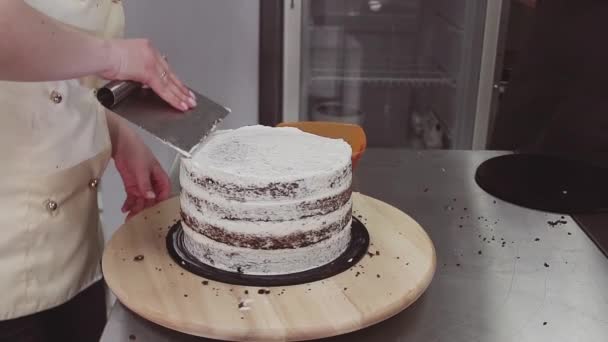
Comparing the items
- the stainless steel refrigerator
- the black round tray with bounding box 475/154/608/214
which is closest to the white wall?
the stainless steel refrigerator

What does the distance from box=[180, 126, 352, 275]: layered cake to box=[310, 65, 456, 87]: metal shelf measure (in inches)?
59.9

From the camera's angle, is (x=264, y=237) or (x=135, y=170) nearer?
(x=264, y=237)

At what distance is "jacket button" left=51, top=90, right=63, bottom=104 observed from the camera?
2.66 feet

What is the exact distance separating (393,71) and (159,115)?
1661mm

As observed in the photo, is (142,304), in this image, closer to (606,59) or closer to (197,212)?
(197,212)

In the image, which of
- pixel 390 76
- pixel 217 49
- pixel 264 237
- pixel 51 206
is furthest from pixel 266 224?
pixel 390 76

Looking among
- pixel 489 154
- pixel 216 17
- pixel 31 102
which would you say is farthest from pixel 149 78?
pixel 216 17

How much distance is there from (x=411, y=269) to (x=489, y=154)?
0.61m

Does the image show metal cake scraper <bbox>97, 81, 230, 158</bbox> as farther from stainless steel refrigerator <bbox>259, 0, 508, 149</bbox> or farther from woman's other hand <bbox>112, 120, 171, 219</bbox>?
stainless steel refrigerator <bbox>259, 0, 508, 149</bbox>

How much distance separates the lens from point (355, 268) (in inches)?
29.7

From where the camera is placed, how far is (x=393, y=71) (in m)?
2.32

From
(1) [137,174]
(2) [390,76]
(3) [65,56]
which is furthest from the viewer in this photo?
(2) [390,76]

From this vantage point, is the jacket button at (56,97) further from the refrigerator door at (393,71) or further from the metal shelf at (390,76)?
the metal shelf at (390,76)

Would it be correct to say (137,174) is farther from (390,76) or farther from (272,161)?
(390,76)
